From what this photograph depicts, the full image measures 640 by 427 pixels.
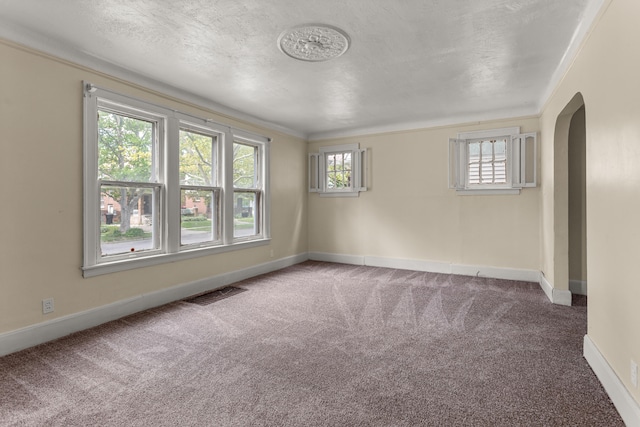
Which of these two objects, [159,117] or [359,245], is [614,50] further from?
[359,245]

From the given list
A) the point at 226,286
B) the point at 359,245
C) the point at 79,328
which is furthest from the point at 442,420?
the point at 359,245

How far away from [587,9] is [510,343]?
2.60 m

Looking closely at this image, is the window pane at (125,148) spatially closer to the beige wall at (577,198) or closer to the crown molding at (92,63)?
the crown molding at (92,63)

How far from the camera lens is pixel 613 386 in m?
1.99

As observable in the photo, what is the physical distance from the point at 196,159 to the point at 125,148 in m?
0.97

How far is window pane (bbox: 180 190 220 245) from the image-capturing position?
4.32 metres

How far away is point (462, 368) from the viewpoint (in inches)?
94.7

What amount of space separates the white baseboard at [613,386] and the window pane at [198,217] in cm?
421

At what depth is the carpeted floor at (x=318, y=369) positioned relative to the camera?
74.6 inches

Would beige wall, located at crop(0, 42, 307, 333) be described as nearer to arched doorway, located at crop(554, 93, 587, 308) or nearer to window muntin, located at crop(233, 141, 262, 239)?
window muntin, located at crop(233, 141, 262, 239)

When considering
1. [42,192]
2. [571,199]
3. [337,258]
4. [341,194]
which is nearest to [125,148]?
[42,192]

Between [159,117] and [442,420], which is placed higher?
[159,117]

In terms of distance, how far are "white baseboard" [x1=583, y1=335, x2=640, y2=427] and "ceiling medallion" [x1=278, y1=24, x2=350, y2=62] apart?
2.99 meters

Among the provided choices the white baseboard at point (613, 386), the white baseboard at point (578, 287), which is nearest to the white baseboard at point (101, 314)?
the white baseboard at point (613, 386)
